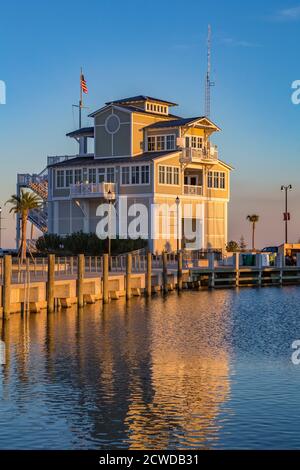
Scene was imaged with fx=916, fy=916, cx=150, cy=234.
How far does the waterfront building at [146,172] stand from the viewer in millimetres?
78250

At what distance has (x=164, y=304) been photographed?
50031 mm

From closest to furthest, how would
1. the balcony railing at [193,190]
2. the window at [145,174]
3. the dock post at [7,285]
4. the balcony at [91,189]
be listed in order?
the dock post at [7,285] < the window at [145,174] < the balcony at [91,189] < the balcony railing at [193,190]

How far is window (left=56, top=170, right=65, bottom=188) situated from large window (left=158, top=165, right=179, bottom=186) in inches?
428

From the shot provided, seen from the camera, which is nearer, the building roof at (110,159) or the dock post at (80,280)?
the dock post at (80,280)

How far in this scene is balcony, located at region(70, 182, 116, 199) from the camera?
7869 centimetres

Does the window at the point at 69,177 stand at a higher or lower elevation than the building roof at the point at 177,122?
lower

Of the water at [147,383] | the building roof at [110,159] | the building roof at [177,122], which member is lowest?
the water at [147,383]

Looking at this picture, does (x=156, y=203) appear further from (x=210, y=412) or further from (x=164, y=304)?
(x=210, y=412)

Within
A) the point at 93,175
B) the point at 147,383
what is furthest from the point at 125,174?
the point at 147,383

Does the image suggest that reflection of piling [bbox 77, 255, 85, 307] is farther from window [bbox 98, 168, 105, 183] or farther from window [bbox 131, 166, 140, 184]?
window [bbox 98, 168, 105, 183]

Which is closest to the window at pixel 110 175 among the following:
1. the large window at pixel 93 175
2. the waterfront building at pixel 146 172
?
the waterfront building at pixel 146 172

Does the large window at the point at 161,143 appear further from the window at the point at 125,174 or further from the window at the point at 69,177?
the window at the point at 69,177
